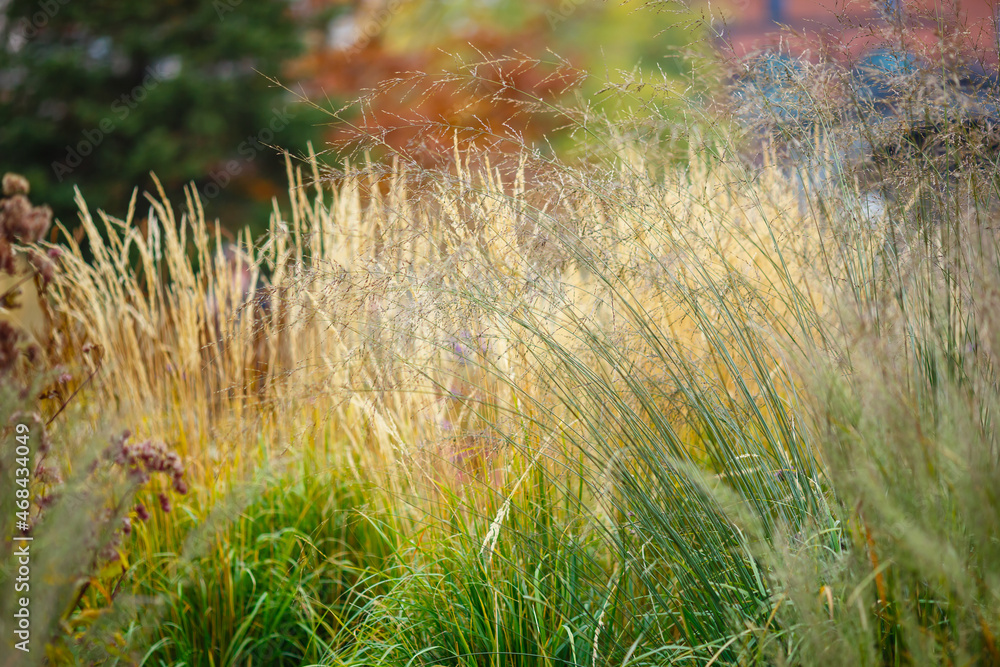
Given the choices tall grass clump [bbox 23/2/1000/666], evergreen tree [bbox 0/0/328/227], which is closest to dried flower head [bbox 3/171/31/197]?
tall grass clump [bbox 23/2/1000/666]

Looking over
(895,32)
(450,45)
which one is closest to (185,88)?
(450,45)

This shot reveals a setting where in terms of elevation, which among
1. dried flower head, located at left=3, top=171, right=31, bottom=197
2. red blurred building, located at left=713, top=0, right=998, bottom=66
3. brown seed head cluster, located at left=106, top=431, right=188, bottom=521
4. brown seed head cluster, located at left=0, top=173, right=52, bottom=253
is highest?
red blurred building, located at left=713, top=0, right=998, bottom=66

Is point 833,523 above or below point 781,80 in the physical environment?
below

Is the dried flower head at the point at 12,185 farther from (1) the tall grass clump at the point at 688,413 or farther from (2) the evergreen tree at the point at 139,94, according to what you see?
(2) the evergreen tree at the point at 139,94

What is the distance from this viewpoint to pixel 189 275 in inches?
115

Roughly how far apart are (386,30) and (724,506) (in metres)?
12.1

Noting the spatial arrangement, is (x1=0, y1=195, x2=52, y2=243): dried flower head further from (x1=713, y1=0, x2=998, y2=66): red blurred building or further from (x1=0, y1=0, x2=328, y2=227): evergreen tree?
(x1=0, y1=0, x2=328, y2=227): evergreen tree

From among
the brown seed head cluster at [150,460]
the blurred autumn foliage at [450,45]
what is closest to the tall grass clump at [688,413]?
the brown seed head cluster at [150,460]

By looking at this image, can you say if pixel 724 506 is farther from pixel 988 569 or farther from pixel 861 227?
pixel 861 227

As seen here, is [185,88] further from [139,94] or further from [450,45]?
[450,45]

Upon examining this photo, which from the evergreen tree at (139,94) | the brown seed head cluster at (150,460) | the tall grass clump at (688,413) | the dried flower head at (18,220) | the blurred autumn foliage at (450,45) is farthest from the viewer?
the blurred autumn foliage at (450,45)

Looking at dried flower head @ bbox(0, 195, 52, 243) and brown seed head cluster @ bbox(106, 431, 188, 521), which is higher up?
dried flower head @ bbox(0, 195, 52, 243)

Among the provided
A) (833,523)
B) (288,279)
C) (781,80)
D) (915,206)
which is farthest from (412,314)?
(915,206)

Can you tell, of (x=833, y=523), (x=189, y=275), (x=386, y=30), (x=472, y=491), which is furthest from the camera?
(x=386, y=30)
